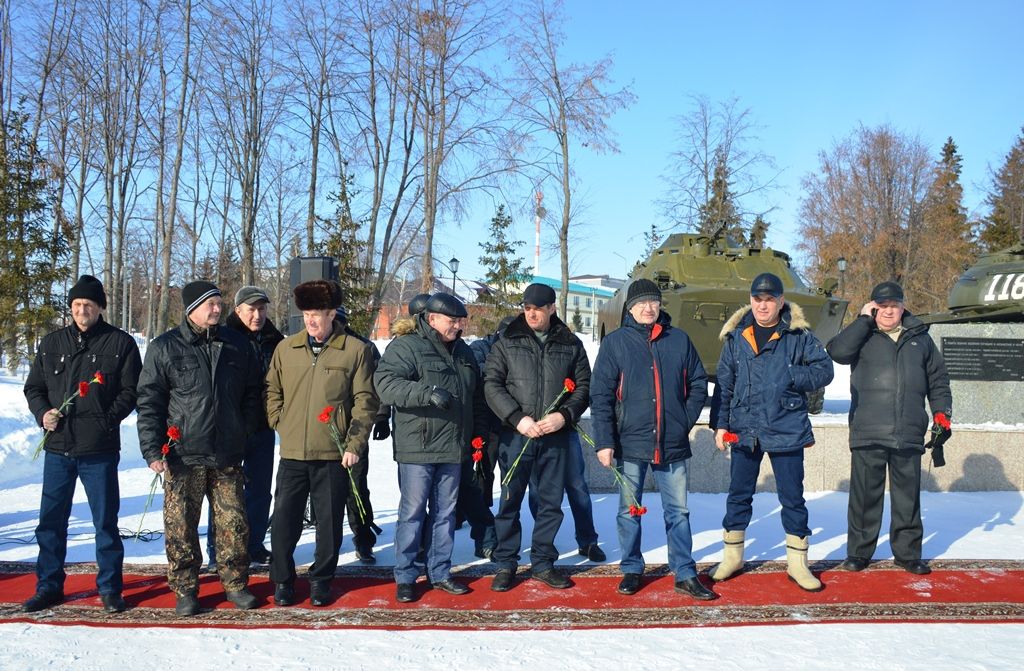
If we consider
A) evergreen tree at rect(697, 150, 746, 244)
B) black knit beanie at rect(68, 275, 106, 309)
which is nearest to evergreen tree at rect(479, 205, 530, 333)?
evergreen tree at rect(697, 150, 746, 244)

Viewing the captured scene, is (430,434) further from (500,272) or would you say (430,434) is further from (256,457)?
(500,272)

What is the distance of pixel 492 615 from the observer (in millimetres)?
4156

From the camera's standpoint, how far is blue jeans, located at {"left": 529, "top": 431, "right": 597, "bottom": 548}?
16.2 feet

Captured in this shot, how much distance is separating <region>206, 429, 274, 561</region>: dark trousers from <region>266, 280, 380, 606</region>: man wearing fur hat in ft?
2.31

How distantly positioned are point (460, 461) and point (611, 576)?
1290mm

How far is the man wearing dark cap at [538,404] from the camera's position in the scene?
4.67 metres

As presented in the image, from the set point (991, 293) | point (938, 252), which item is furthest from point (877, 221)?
point (991, 293)

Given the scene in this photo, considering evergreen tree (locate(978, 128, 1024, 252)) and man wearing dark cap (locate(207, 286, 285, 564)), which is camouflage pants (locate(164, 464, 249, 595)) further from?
evergreen tree (locate(978, 128, 1024, 252))

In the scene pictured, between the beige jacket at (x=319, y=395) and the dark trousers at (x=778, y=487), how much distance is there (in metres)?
2.30

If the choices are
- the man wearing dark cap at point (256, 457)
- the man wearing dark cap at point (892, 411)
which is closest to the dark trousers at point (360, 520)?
the man wearing dark cap at point (256, 457)

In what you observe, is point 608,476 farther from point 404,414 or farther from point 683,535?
point 404,414

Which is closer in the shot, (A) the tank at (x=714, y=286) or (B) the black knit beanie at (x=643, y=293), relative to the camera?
(B) the black knit beanie at (x=643, y=293)

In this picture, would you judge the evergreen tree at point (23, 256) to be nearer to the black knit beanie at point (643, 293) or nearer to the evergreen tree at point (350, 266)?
the evergreen tree at point (350, 266)

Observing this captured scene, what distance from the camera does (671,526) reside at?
4.54 meters
